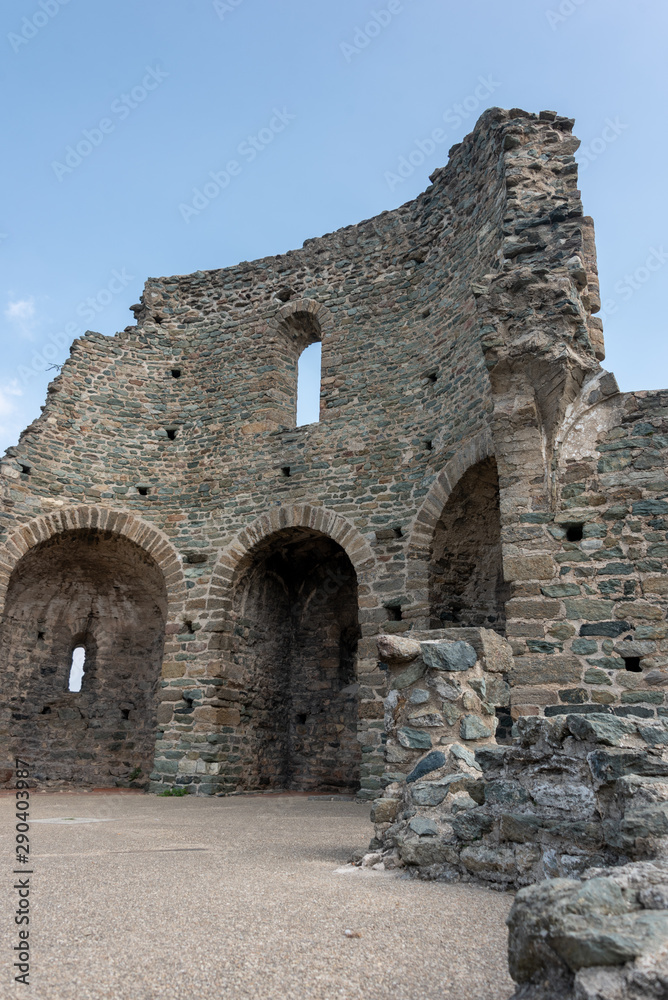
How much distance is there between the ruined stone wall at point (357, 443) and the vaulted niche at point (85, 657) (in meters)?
0.23

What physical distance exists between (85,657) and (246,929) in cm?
1022

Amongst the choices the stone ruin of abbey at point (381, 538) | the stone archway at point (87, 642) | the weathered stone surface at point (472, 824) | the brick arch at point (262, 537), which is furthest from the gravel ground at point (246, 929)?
the stone archway at point (87, 642)

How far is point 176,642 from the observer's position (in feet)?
33.3

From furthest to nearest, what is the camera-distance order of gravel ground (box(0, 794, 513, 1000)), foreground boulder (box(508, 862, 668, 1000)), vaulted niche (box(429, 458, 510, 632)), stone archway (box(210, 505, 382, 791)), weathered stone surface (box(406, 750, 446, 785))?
stone archway (box(210, 505, 382, 791)) → vaulted niche (box(429, 458, 510, 632)) → weathered stone surface (box(406, 750, 446, 785)) → gravel ground (box(0, 794, 513, 1000)) → foreground boulder (box(508, 862, 668, 1000))

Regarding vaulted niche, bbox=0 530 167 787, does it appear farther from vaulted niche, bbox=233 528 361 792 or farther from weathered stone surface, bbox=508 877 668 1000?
weathered stone surface, bbox=508 877 668 1000

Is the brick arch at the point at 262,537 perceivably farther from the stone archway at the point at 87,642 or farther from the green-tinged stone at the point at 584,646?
the green-tinged stone at the point at 584,646

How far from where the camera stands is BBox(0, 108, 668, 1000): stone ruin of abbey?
4.07m

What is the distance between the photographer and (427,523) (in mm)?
8812

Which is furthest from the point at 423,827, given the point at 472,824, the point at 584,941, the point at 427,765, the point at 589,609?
the point at 589,609

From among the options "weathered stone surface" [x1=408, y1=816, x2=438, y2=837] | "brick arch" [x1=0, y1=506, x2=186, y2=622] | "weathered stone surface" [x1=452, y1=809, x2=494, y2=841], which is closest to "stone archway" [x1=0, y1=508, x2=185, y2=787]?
"brick arch" [x1=0, y1=506, x2=186, y2=622]

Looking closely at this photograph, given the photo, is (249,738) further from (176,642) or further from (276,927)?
(276,927)

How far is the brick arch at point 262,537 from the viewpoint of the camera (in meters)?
9.67

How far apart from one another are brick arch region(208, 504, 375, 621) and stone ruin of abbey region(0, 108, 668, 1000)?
37 millimetres

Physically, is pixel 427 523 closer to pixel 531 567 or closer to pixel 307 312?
pixel 531 567
